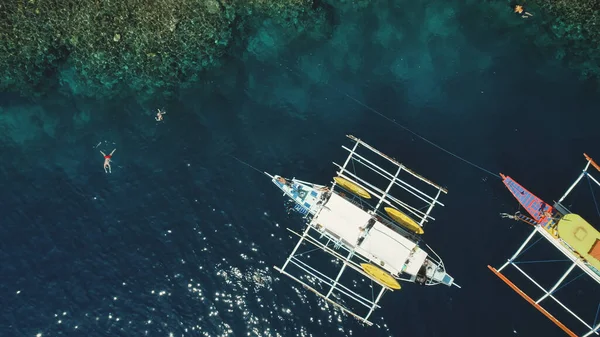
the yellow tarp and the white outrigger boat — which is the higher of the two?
the yellow tarp

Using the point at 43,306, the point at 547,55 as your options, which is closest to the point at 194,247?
the point at 43,306

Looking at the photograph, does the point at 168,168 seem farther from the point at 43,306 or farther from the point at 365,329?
the point at 365,329

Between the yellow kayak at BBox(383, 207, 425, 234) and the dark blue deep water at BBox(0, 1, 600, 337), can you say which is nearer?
the yellow kayak at BBox(383, 207, 425, 234)

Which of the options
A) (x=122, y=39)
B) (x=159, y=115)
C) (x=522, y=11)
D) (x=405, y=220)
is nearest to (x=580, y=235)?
(x=405, y=220)

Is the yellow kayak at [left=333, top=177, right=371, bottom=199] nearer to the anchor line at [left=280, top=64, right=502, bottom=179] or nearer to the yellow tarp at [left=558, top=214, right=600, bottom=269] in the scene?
the anchor line at [left=280, top=64, right=502, bottom=179]

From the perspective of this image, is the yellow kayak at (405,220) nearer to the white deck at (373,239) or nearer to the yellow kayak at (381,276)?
the white deck at (373,239)

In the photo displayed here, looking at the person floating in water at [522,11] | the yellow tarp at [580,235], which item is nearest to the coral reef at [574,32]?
the person floating in water at [522,11]

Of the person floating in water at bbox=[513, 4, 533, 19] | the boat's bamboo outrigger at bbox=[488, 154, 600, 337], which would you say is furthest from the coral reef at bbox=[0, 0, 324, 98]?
the boat's bamboo outrigger at bbox=[488, 154, 600, 337]
